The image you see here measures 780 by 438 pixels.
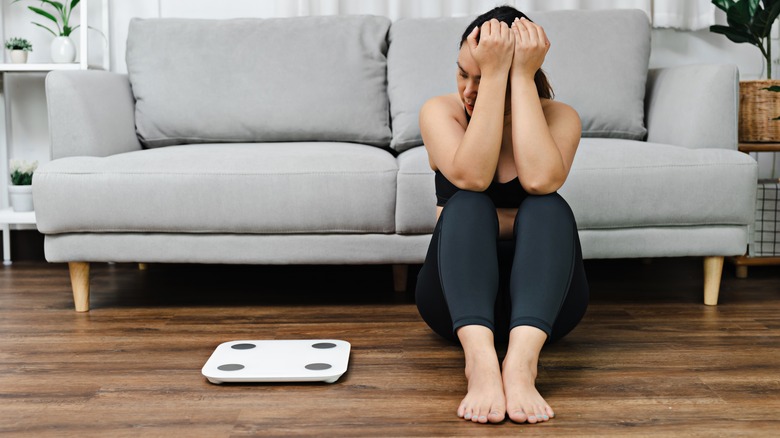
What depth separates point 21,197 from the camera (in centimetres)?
274

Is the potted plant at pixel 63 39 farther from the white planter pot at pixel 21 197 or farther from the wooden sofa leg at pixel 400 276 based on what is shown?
the wooden sofa leg at pixel 400 276

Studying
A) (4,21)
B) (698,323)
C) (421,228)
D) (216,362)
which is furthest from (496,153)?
(4,21)

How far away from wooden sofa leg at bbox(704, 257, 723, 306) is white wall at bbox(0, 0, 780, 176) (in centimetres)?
113

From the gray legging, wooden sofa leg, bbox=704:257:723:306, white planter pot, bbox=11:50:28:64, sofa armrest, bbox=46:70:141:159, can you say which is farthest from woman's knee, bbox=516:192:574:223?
white planter pot, bbox=11:50:28:64

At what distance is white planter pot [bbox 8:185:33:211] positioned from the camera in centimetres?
274

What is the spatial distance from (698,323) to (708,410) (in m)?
0.65

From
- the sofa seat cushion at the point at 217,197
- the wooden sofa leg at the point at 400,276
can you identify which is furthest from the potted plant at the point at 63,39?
the wooden sofa leg at the point at 400,276

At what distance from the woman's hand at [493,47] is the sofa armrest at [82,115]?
1276 mm

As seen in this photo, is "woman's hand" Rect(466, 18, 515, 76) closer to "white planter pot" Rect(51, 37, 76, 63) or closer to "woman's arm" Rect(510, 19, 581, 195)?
"woman's arm" Rect(510, 19, 581, 195)

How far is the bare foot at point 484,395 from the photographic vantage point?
129 cm

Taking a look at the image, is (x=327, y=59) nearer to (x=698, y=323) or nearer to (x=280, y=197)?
(x=280, y=197)

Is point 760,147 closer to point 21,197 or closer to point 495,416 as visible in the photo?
point 495,416

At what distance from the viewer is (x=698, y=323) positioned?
1.97 meters

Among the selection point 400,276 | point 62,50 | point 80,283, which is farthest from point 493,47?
point 62,50
